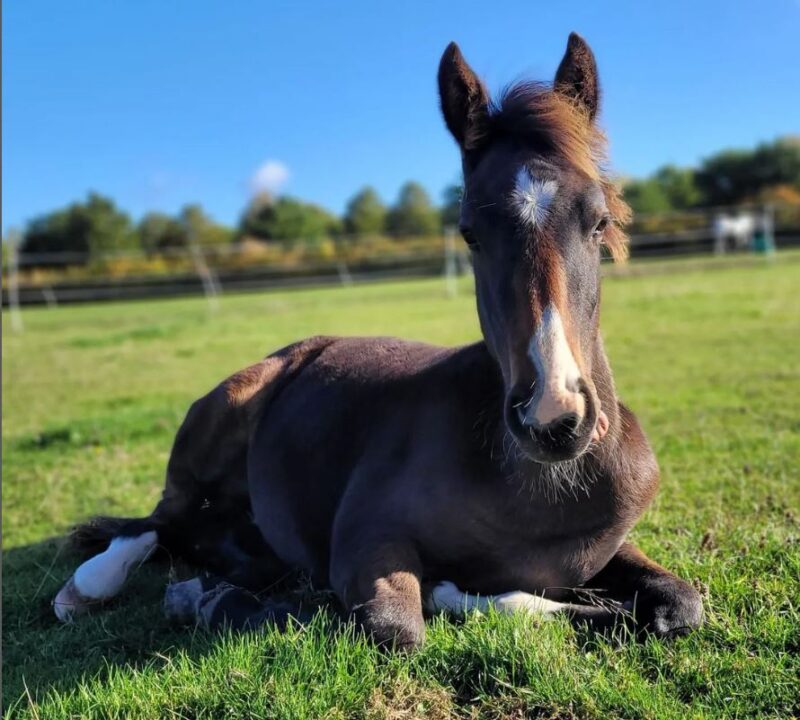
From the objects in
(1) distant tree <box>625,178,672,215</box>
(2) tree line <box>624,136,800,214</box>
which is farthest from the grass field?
(2) tree line <box>624,136,800,214</box>

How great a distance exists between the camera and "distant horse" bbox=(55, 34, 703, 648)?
2318 millimetres

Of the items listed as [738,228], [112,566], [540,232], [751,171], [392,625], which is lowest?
[112,566]

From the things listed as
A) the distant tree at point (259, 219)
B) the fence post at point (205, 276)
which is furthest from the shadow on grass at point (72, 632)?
the distant tree at point (259, 219)

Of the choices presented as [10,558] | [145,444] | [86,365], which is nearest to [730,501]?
[10,558]

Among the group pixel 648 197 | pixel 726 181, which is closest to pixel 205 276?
pixel 648 197

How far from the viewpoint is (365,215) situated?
67812 millimetres

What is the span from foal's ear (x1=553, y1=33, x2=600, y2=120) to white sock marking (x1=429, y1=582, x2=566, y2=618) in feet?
6.07

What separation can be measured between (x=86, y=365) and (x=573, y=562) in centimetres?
1297

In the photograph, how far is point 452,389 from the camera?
117 inches

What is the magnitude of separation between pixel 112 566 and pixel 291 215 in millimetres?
62196

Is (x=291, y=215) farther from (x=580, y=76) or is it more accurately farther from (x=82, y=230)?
(x=580, y=76)

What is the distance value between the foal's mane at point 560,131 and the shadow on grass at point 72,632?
208 cm

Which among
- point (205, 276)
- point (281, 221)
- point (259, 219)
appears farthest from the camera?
point (259, 219)

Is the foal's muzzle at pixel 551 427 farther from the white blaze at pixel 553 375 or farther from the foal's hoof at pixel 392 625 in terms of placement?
the foal's hoof at pixel 392 625
